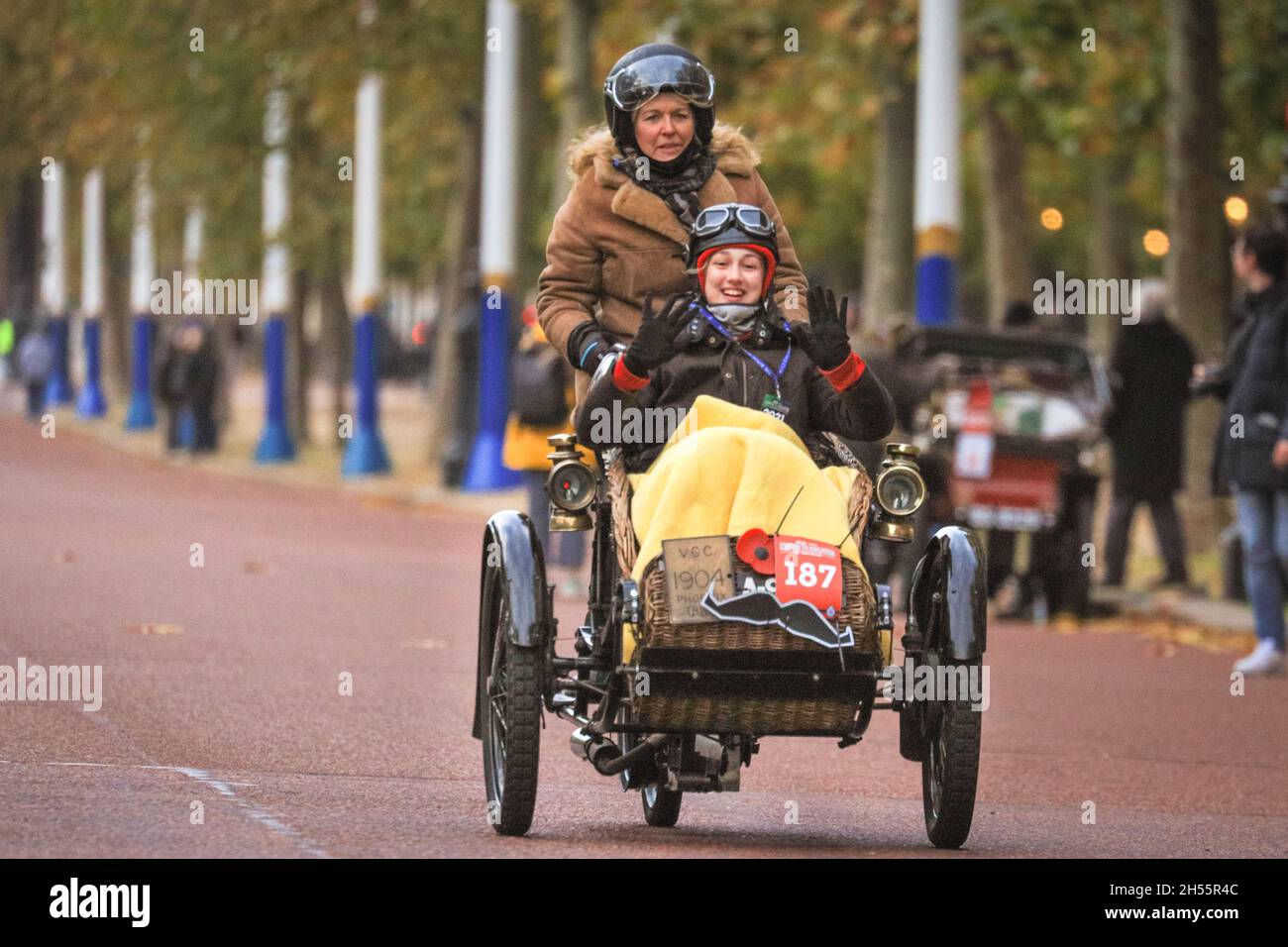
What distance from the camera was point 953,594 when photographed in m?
7.26

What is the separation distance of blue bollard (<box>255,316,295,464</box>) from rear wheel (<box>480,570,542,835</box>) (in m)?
29.6

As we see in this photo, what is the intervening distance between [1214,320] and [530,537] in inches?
494

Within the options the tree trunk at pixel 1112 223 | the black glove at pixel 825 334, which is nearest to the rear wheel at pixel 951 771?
the black glove at pixel 825 334

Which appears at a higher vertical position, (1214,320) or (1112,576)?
(1214,320)

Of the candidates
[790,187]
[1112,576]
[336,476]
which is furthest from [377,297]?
[1112,576]

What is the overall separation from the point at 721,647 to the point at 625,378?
79 centimetres

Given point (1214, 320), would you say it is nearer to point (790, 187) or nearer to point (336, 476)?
point (336, 476)

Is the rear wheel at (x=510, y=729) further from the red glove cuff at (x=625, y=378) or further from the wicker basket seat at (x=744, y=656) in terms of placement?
the red glove cuff at (x=625, y=378)

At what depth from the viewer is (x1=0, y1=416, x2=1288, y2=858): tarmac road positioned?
755 centimetres

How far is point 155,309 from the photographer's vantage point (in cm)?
5103

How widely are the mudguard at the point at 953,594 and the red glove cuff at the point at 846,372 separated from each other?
0.48 metres

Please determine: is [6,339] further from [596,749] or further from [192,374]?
[596,749]
